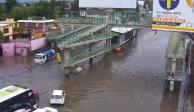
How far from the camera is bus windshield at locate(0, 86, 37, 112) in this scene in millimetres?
17609

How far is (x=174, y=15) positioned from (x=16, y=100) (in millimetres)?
11793

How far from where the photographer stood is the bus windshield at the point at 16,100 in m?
17.6

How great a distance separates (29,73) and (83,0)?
1061 centimetres

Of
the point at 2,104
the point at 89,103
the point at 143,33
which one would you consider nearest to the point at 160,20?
the point at 89,103

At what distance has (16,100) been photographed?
18.1 metres

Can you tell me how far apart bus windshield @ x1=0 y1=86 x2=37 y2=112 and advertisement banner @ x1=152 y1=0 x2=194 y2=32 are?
10245 mm

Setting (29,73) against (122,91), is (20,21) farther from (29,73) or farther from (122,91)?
(122,91)

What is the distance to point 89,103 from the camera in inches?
834

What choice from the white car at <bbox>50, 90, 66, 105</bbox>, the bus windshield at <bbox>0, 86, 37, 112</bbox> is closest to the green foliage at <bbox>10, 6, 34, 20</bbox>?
the white car at <bbox>50, 90, 66, 105</bbox>

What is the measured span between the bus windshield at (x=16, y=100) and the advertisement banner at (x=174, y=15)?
10.2m

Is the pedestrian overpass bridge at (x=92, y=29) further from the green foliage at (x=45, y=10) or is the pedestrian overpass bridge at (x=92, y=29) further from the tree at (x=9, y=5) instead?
the tree at (x=9, y=5)

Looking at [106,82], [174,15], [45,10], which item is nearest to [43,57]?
[106,82]

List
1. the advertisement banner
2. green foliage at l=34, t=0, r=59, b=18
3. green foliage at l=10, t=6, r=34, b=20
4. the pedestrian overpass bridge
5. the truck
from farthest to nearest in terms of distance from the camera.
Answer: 1. green foliage at l=34, t=0, r=59, b=18
2. green foliage at l=10, t=6, r=34, b=20
3. the truck
4. the pedestrian overpass bridge
5. the advertisement banner

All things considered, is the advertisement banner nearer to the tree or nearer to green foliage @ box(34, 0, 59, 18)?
green foliage @ box(34, 0, 59, 18)
